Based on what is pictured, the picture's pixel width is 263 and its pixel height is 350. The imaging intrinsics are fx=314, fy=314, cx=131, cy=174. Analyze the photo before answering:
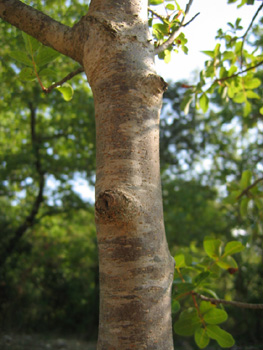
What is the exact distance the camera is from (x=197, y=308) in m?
1.24

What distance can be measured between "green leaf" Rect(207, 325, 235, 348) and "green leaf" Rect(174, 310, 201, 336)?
5 centimetres

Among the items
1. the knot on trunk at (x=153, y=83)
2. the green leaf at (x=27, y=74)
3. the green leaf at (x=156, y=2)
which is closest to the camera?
the knot on trunk at (x=153, y=83)

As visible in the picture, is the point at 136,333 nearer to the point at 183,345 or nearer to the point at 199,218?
the point at 183,345

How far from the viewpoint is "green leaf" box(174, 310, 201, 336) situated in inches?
48.5

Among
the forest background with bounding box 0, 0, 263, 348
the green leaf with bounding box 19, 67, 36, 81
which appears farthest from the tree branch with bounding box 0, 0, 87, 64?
the forest background with bounding box 0, 0, 263, 348

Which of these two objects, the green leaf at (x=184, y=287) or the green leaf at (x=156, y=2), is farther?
the green leaf at (x=156, y=2)

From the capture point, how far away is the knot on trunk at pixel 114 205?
78 cm

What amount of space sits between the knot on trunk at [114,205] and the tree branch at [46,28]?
543 millimetres

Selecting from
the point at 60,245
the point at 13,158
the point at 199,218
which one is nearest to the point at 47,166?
the point at 13,158

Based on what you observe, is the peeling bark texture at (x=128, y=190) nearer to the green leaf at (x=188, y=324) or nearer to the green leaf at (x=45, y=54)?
the green leaf at (x=45, y=54)

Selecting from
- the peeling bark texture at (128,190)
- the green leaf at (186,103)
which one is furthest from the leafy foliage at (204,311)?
the green leaf at (186,103)

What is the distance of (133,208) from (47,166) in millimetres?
7653

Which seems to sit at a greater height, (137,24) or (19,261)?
(137,24)

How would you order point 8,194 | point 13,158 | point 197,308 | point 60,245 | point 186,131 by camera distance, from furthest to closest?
point 186,131 → point 60,245 → point 8,194 → point 13,158 → point 197,308
